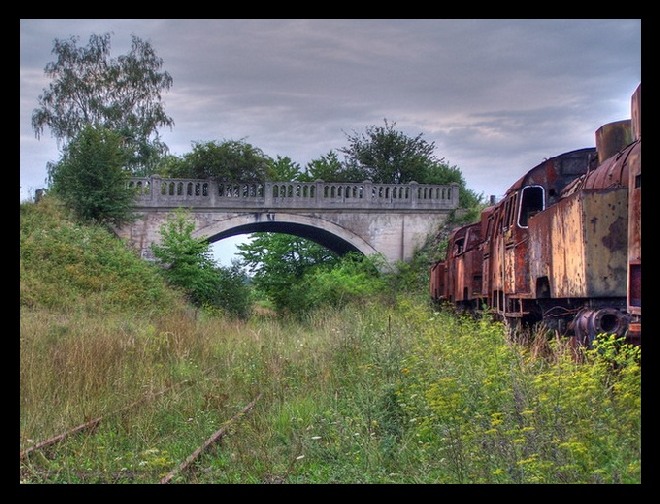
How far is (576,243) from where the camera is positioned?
29.3 ft

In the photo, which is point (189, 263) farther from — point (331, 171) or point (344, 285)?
point (331, 171)

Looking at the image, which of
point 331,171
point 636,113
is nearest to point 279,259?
point 331,171

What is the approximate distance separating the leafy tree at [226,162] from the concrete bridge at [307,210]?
0.41m

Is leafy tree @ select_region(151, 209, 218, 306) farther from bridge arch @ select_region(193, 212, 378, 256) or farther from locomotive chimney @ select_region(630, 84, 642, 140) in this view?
locomotive chimney @ select_region(630, 84, 642, 140)

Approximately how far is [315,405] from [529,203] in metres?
5.63

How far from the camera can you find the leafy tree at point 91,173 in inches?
1018

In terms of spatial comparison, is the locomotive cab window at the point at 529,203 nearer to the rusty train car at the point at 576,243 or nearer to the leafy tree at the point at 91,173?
the rusty train car at the point at 576,243

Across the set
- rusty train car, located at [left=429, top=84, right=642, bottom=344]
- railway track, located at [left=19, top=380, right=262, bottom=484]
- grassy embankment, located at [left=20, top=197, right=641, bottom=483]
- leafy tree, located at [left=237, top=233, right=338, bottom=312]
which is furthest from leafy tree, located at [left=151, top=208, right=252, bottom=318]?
railway track, located at [left=19, top=380, right=262, bottom=484]

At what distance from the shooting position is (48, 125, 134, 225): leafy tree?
25859mm

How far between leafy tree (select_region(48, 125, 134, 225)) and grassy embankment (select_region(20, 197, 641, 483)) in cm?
1416

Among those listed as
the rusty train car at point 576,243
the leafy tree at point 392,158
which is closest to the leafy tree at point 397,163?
the leafy tree at point 392,158

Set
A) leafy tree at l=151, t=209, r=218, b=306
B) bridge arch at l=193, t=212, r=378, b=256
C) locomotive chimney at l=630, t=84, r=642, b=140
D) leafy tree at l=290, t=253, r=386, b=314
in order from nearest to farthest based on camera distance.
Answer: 1. locomotive chimney at l=630, t=84, r=642, b=140
2. leafy tree at l=151, t=209, r=218, b=306
3. leafy tree at l=290, t=253, r=386, b=314
4. bridge arch at l=193, t=212, r=378, b=256

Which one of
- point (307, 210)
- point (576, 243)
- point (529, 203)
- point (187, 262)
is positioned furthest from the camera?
point (307, 210)
